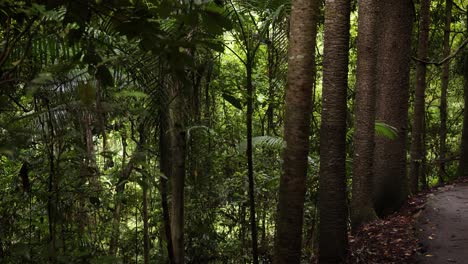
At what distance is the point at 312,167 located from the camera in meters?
7.57

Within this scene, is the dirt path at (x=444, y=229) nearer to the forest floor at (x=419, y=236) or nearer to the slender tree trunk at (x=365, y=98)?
the forest floor at (x=419, y=236)

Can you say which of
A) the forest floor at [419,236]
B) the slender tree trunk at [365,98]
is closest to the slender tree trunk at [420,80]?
the forest floor at [419,236]

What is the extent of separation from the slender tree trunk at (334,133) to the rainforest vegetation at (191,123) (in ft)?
Result: 0.05

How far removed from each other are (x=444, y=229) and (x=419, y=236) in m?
0.51

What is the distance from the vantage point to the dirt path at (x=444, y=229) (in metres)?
5.86

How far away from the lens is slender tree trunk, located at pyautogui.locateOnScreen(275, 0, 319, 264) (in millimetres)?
4062

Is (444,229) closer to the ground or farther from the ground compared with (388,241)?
farther from the ground

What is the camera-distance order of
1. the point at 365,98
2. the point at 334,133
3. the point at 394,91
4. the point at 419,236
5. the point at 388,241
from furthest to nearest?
the point at 394,91
the point at 365,98
the point at 419,236
the point at 388,241
the point at 334,133

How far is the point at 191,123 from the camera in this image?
6832mm

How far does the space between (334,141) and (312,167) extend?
7.26 ft

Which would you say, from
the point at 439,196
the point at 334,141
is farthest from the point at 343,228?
the point at 439,196

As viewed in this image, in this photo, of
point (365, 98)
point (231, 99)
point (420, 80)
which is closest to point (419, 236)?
point (365, 98)

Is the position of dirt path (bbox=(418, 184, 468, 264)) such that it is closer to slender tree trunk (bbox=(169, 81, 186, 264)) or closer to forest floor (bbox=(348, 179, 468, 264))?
forest floor (bbox=(348, 179, 468, 264))

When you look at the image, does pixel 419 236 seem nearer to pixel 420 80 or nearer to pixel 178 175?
pixel 178 175
